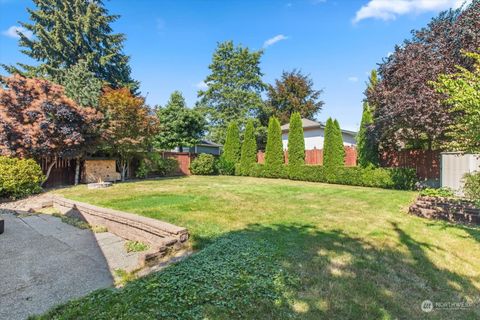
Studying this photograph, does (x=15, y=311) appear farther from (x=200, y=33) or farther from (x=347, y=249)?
(x=200, y=33)

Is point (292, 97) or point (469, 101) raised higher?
point (292, 97)

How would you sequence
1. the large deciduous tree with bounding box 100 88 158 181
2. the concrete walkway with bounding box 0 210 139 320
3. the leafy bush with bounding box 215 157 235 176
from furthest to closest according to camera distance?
the leafy bush with bounding box 215 157 235 176
the large deciduous tree with bounding box 100 88 158 181
the concrete walkway with bounding box 0 210 139 320

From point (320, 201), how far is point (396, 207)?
5.91ft

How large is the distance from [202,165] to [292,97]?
1442 cm

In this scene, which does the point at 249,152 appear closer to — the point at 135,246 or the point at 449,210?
the point at 449,210

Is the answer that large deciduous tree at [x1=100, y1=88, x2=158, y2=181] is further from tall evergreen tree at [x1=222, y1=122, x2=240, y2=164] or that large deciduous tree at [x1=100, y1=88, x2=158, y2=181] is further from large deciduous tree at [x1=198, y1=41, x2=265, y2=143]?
large deciduous tree at [x1=198, y1=41, x2=265, y2=143]

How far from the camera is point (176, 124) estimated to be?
1834 cm

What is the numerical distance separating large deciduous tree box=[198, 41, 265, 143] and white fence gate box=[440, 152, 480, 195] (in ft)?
63.8

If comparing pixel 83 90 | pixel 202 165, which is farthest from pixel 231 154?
pixel 83 90

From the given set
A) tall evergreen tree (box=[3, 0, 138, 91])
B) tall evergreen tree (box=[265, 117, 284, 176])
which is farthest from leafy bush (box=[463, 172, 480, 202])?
tall evergreen tree (box=[3, 0, 138, 91])

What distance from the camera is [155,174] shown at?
15508 mm

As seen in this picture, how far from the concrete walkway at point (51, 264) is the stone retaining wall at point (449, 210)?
18.3ft

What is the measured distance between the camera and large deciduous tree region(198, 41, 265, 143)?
85.7 feet

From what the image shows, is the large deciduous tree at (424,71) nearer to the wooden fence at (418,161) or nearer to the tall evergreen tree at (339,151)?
the wooden fence at (418,161)
